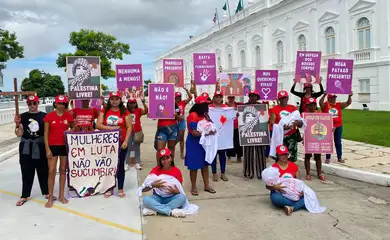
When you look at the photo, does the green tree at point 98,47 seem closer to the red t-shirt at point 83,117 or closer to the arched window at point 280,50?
the arched window at point 280,50

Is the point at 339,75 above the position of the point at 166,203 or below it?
above

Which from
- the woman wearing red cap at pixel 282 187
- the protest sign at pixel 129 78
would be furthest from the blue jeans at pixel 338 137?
the protest sign at pixel 129 78

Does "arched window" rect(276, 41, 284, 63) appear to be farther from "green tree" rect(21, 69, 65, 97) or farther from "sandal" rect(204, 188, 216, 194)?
"green tree" rect(21, 69, 65, 97)

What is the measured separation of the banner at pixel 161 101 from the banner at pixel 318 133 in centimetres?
269

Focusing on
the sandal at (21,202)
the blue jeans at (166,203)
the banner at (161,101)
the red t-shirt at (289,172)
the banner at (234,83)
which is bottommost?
the sandal at (21,202)

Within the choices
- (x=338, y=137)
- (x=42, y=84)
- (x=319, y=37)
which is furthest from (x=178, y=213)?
(x=42, y=84)

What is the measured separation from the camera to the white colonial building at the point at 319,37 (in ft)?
Result: 73.7

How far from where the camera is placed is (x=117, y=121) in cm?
629

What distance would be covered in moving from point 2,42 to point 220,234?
86.8 ft

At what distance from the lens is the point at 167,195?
5184mm

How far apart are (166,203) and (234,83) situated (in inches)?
186

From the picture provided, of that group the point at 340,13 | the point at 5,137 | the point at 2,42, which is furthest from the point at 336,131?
the point at 2,42

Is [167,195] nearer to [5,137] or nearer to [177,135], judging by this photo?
[177,135]

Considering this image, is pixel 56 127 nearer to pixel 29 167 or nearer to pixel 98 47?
pixel 29 167
